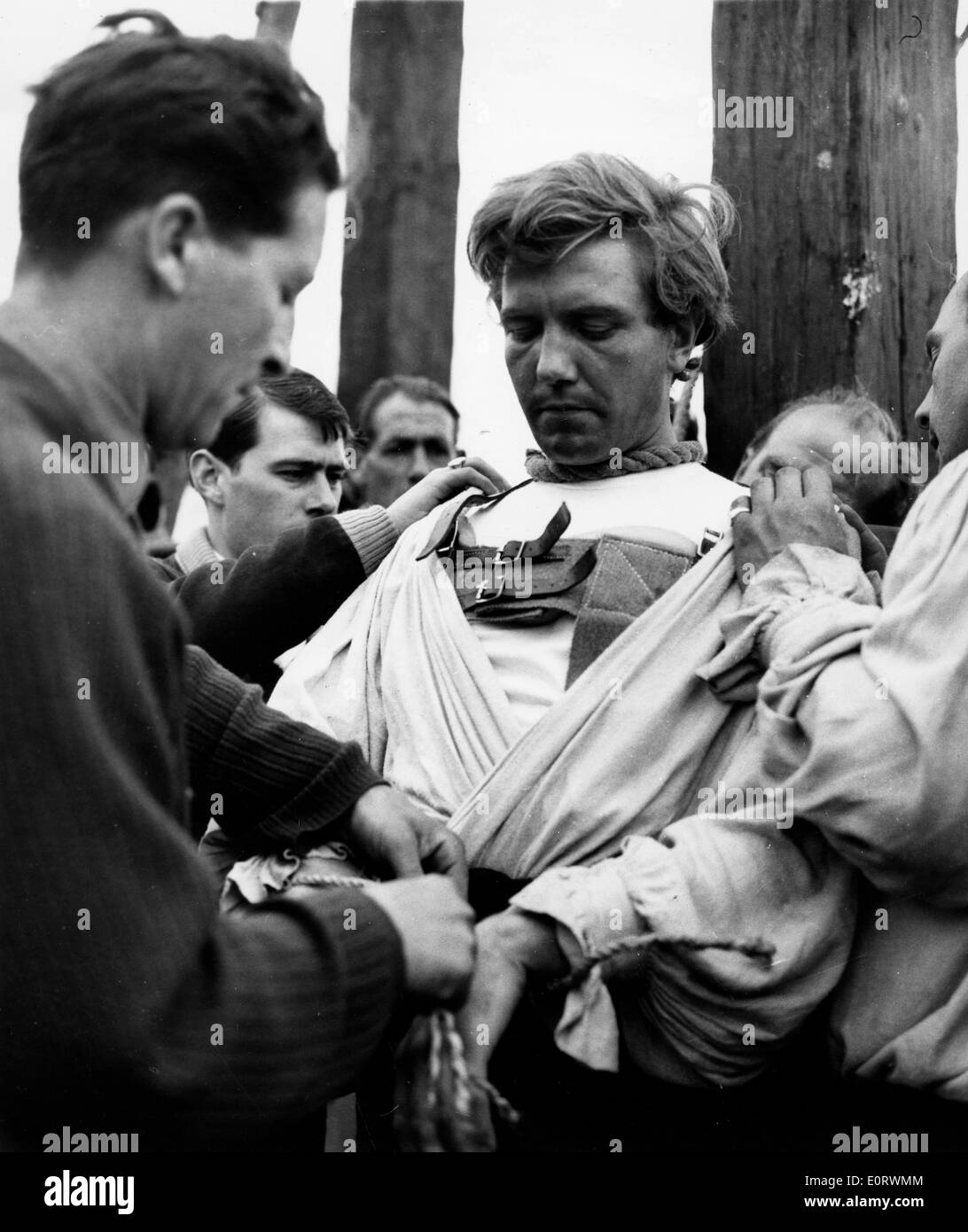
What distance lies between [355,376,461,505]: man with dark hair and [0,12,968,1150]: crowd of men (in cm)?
115

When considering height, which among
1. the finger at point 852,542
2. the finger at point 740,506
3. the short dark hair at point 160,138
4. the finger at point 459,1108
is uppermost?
the short dark hair at point 160,138

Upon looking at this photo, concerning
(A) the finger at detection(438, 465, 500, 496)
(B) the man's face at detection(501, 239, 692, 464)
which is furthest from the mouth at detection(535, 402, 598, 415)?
(A) the finger at detection(438, 465, 500, 496)

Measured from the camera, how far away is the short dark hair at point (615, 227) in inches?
97.1

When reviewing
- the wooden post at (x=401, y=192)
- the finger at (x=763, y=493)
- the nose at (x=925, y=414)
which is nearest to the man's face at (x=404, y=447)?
the wooden post at (x=401, y=192)

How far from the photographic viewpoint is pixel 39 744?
1401 millimetres

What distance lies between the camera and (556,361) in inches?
97.5

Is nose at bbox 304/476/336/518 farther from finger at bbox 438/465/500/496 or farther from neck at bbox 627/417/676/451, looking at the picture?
neck at bbox 627/417/676/451

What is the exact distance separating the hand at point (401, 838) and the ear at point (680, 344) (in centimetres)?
85

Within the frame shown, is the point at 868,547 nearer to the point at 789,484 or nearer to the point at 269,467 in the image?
the point at 789,484

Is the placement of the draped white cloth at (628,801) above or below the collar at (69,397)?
below

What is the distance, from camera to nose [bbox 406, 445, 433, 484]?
13.3 ft

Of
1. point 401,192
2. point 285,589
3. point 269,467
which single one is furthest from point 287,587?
point 401,192

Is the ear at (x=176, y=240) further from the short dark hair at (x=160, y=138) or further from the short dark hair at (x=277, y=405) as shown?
the short dark hair at (x=277, y=405)

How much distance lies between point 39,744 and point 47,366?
0.35 m
